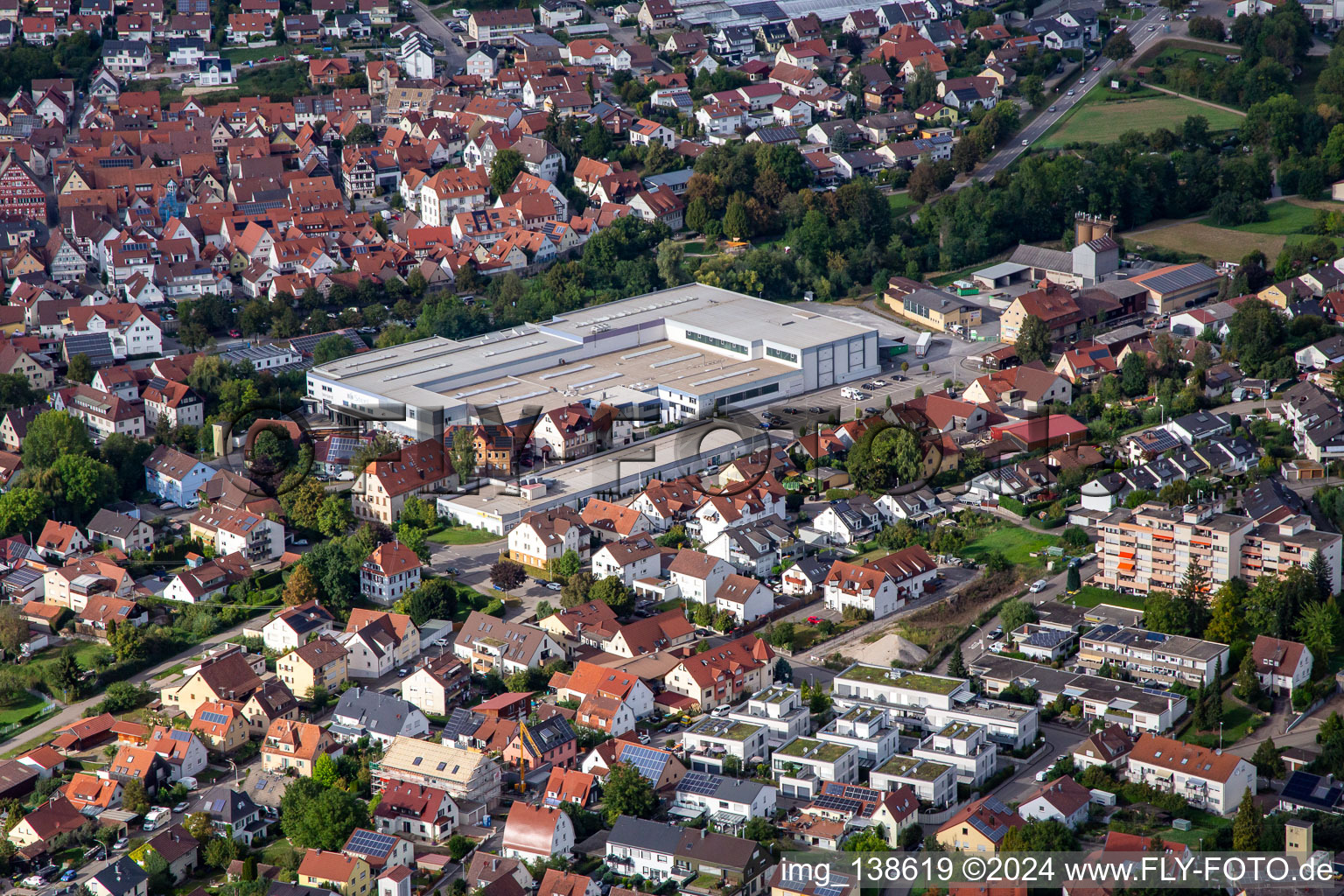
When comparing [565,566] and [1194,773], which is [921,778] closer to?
[1194,773]

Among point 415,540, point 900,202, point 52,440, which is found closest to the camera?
point 415,540

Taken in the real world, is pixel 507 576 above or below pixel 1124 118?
below

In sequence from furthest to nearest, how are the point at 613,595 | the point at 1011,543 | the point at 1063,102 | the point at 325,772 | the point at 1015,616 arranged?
the point at 1063,102 < the point at 1011,543 < the point at 613,595 < the point at 1015,616 < the point at 325,772

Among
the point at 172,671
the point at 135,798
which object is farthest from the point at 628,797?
the point at 172,671

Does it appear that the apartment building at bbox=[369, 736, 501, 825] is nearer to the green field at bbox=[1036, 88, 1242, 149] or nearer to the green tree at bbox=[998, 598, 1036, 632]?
the green tree at bbox=[998, 598, 1036, 632]

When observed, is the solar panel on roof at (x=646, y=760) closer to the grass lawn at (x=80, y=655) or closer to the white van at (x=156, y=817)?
the white van at (x=156, y=817)

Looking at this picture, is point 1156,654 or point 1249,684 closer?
point 1249,684

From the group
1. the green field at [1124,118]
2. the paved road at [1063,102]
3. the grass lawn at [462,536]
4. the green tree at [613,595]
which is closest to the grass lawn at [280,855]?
the green tree at [613,595]

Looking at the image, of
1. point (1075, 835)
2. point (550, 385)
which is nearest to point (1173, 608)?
point (1075, 835)
